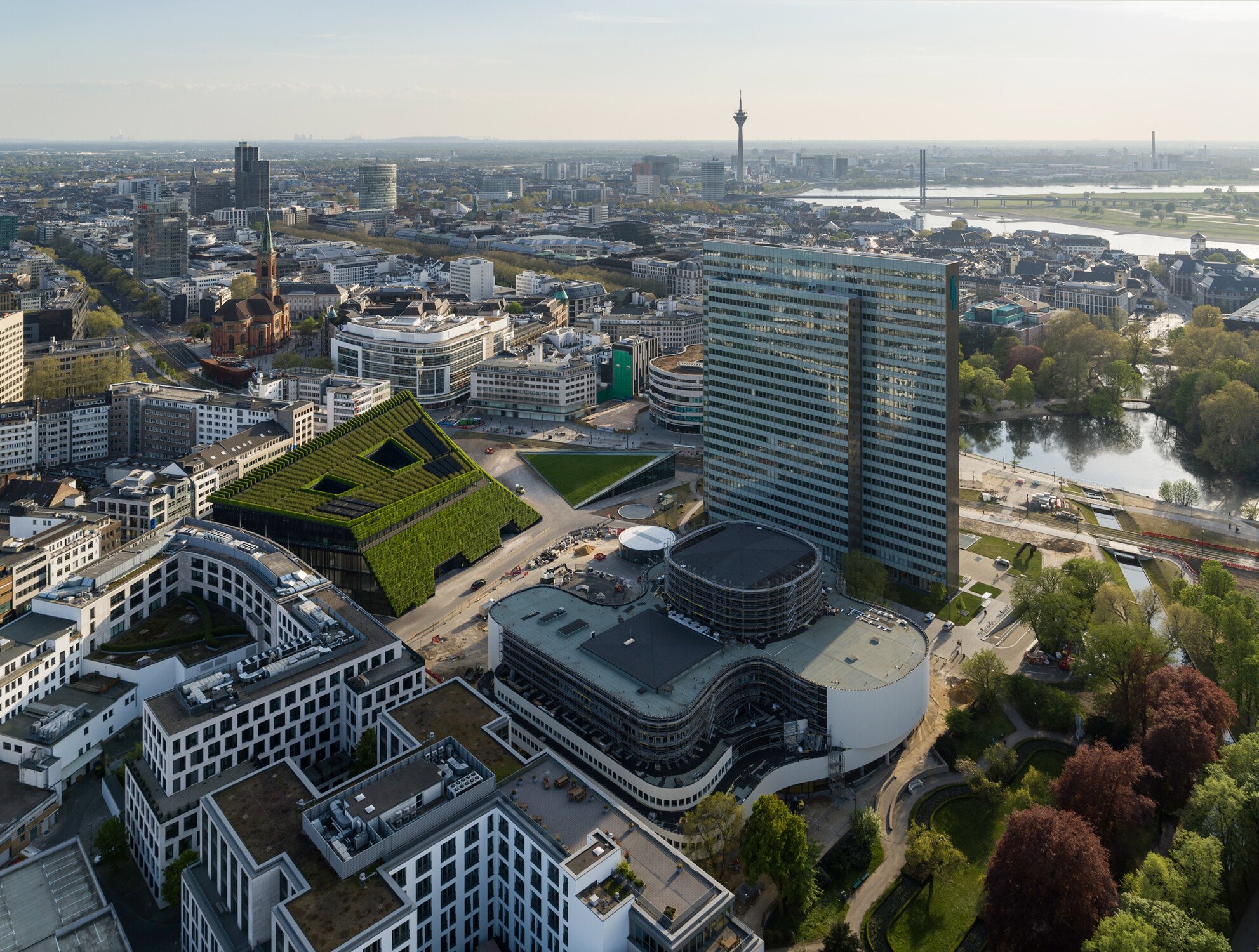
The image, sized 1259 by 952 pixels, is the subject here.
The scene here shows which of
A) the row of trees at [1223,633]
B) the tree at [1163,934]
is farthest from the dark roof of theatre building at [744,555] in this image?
the tree at [1163,934]

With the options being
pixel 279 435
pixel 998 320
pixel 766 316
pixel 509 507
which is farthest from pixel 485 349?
pixel 998 320

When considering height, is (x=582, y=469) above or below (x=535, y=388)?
below

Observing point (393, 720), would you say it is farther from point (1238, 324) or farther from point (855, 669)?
point (1238, 324)

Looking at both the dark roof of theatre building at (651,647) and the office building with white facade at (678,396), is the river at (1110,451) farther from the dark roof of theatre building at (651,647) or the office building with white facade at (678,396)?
the dark roof of theatre building at (651,647)

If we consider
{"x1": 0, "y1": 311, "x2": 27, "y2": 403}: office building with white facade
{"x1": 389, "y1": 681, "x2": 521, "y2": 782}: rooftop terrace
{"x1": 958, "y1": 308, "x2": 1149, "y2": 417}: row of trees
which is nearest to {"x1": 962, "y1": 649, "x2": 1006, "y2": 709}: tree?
{"x1": 389, "y1": 681, "x2": 521, "y2": 782}: rooftop terrace

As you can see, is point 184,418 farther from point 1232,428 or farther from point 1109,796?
point 1232,428

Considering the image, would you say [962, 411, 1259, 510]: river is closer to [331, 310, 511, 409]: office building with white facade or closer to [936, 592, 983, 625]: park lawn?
[936, 592, 983, 625]: park lawn

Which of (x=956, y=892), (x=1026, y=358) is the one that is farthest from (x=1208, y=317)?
(x=956, y=892)
